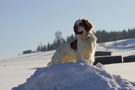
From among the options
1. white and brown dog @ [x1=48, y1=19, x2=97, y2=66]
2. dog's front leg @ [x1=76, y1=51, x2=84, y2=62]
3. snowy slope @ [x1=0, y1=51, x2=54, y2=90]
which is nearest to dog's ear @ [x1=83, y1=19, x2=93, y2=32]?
white and brown dog @ [x1=48, y1=19, x2=97, y2=66]

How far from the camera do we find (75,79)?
4336 millimetres

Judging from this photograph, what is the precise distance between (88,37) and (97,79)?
1986mm

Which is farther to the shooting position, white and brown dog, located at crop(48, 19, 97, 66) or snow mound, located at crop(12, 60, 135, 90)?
white and brown dog, located at crop(48, 19, 97, 66)

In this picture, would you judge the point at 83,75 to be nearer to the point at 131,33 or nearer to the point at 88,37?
the point at 88,37

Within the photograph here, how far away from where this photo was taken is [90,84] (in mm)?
4203

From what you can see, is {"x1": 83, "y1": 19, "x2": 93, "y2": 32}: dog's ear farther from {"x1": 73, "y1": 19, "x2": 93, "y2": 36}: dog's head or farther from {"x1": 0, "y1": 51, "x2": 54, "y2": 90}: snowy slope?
{"x1": 0, "y1": 51, "x2": 54, "y2": 90}: snowy slope

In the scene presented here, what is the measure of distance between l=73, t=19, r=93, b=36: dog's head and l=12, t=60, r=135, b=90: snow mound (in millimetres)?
1343

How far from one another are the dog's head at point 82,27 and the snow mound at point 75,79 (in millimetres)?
1343

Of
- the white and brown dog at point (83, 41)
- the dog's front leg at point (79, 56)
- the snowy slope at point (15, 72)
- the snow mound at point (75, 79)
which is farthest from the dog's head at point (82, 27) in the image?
the snowy slope at point (15, 72)

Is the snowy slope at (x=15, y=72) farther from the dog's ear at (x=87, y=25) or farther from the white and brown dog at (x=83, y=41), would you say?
the dog's ear at (x=87, y=25)

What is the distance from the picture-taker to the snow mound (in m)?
4.20

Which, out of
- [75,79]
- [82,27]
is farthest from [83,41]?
[75,79]

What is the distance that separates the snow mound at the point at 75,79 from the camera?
13.8ft

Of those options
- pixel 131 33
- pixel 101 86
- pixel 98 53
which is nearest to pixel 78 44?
pixel 101 86
